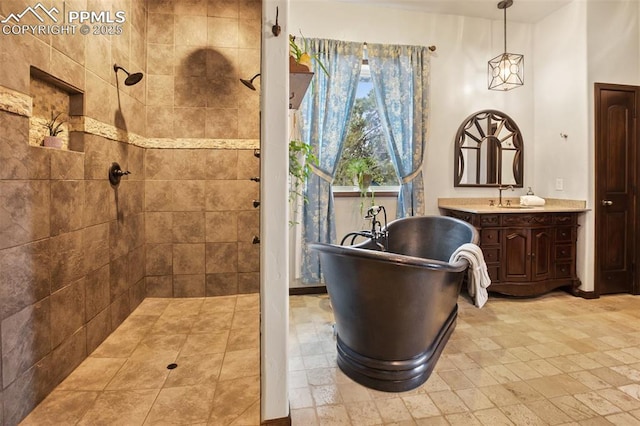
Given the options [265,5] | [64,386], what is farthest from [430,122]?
[64,386]

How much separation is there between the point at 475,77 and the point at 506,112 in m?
0.55

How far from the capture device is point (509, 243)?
10.9 feet

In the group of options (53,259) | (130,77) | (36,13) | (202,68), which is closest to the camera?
(36,13)

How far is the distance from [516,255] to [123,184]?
11.8 feet

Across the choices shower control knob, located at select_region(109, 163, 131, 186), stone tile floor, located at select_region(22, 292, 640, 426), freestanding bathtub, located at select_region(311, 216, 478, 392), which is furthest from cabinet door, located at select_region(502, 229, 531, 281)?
shower control knob, located at select_region(109, 163, 131, 186)

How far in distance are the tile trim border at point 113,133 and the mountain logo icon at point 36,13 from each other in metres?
0.33

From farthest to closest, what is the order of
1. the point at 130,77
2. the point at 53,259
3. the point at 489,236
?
the point at 489,236
the point at 130,77
the point at 53,259

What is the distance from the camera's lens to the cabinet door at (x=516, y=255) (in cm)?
333

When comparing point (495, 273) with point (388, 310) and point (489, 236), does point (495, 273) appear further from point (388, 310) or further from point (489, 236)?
point (388, 310)

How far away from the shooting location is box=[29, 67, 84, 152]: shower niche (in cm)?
178

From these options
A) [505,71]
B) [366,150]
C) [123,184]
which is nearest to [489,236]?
[366,150]

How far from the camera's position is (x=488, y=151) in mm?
3914

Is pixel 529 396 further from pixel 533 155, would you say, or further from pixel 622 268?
pixel 533 155

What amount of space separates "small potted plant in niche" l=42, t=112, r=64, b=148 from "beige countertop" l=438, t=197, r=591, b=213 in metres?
3.27
